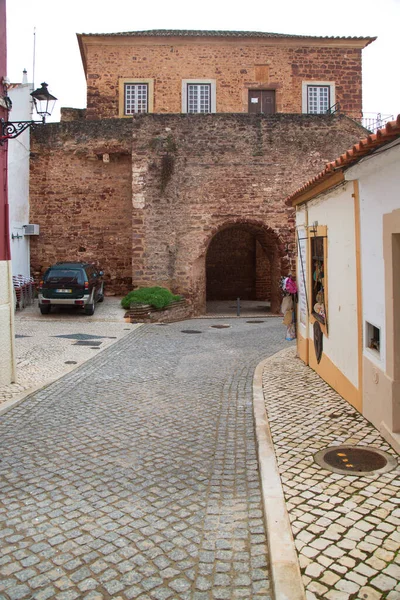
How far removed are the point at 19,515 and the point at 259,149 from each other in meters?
16.2

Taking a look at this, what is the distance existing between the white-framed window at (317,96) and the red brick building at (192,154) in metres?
0.05

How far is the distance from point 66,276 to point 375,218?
36.7 ft

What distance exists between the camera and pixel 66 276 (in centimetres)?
1554

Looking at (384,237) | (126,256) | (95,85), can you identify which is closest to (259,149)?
(126,256)

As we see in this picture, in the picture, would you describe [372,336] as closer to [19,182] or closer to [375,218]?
[375,218]

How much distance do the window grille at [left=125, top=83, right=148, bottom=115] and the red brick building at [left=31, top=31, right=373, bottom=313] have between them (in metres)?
0.05

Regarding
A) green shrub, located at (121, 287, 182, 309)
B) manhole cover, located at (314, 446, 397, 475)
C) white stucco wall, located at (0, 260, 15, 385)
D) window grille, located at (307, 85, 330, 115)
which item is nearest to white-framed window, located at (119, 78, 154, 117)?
window grille, located at (307, 85, 330, 115)

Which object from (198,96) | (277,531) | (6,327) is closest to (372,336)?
(277,531)

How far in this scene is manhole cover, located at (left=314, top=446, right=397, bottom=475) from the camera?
4832mm

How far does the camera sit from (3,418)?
666 cm

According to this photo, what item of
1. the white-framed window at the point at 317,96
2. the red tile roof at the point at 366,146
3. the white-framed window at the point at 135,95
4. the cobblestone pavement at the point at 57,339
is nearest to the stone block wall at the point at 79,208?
the cobblestone pavement at the point at 57,339

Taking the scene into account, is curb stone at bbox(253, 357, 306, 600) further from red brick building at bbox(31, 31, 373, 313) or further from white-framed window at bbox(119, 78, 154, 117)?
white-framed window at bbox(119, 78, 154, 117)

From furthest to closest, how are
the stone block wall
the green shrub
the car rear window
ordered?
the stone block wall < the green shrub < the car rear window

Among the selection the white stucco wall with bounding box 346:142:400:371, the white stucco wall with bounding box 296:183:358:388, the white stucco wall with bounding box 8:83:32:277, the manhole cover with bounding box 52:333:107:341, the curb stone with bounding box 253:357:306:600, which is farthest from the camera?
the white stucco wall with bounding box 8:83:32:277
